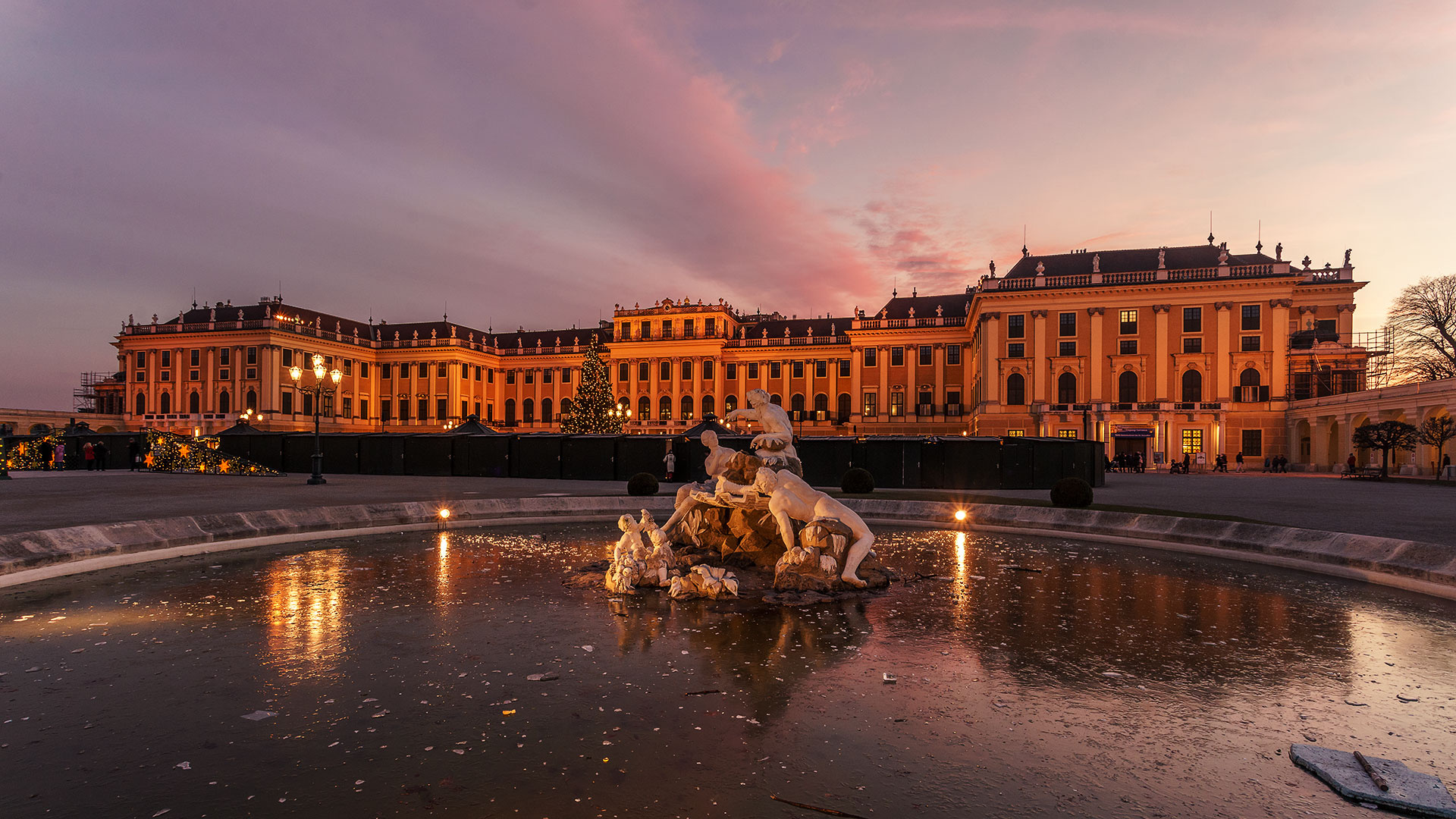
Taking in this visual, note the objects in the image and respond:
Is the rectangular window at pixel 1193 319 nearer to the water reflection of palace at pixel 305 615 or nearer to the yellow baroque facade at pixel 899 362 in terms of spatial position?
the yellow baroque facade at pixel 899 362

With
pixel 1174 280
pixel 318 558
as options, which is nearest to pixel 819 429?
pixel 1174 280

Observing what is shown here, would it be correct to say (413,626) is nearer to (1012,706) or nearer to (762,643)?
(762,643)

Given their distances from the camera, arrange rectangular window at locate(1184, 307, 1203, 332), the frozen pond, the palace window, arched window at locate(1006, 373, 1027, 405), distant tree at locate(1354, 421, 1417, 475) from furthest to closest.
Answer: arched window at locate(1006, 373, 1027, 405)
the palace window
rectangular window at locate(1184, 307, 1203, 332)
distant tree at locate(1354, 421, 1417, 475)
the frozen pond

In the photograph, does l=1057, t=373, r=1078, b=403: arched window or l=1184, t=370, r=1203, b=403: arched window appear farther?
l=1057, t=373, r=1078, b=403: arched window

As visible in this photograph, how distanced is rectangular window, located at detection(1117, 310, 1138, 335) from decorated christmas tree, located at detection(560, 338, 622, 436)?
4403cm

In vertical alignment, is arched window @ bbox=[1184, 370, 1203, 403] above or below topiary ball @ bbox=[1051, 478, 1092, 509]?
above

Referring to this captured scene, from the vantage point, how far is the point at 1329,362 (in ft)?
180

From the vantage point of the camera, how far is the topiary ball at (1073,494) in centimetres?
1549

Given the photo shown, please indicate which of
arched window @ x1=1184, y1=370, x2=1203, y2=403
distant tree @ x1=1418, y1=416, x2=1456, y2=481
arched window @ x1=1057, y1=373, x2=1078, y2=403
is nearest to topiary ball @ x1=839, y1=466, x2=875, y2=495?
distant tree @ x1=1418, y1=416, x2=1456, y2=481

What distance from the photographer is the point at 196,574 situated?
9.03 metres

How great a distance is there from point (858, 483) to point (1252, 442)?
51.1m

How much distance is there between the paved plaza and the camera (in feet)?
44.6

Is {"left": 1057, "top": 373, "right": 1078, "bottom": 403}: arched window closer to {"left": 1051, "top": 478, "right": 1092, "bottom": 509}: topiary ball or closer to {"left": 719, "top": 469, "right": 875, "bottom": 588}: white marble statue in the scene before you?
{"left": 1051, "top": 478, "right": 1092, "bottom": 509}: topiary ball

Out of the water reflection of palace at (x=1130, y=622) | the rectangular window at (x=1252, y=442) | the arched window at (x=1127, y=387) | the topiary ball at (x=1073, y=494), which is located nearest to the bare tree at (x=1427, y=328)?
the rectangular window at (x=1252, y=442)
